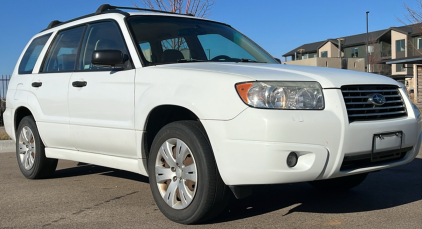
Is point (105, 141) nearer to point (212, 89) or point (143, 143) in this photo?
point (143, 143)

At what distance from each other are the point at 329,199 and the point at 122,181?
2390 mm

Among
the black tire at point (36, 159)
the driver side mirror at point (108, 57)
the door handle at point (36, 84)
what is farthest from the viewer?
the black tire at point (36, 159)

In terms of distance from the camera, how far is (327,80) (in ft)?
11.7

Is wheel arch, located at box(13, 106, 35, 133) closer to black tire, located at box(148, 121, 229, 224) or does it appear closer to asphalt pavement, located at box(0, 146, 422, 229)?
asphalt pavement, located at box(0, 146, 422, 229)

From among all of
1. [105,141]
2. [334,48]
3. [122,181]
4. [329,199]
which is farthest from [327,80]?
[334,48]

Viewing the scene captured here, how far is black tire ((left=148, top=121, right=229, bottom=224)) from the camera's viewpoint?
353cm

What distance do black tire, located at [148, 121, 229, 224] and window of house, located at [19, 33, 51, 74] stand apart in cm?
296

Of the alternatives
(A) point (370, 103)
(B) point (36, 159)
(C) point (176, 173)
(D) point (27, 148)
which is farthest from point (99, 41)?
(A) point (370, 103)

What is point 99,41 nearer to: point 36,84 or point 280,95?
point 36,84

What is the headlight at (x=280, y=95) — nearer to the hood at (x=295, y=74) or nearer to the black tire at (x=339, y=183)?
the hood at (x=295, y=74)

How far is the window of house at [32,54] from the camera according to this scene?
6012mm

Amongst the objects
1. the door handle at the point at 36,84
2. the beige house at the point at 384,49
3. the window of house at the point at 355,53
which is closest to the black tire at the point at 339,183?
the door handle at the point at 36,84

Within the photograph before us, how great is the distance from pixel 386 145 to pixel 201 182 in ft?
4.72

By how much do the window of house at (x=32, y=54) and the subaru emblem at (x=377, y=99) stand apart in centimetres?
399
